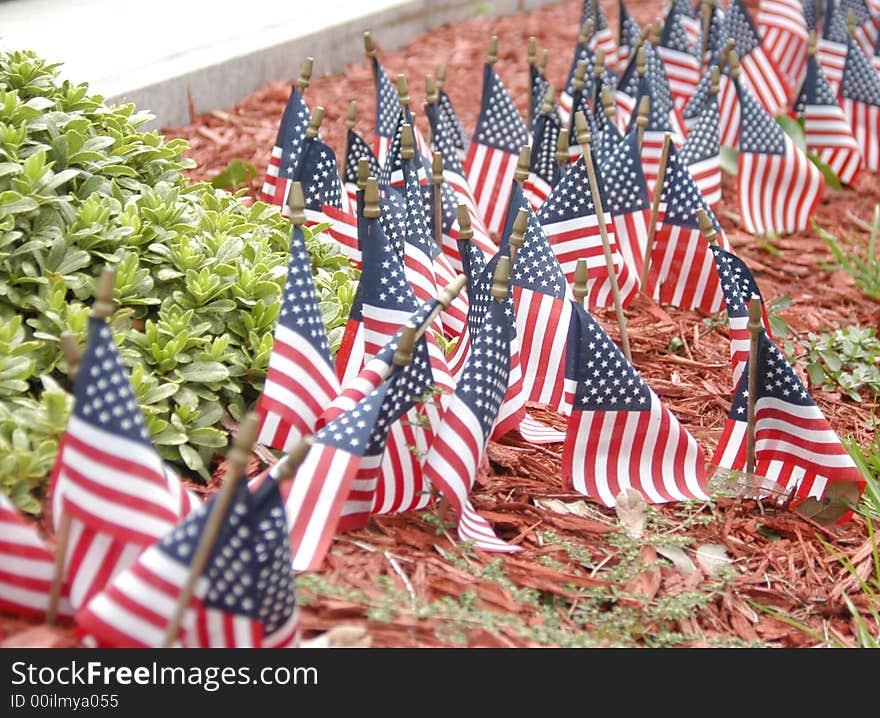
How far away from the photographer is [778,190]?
5.94m

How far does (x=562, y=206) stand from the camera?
424 centimetres

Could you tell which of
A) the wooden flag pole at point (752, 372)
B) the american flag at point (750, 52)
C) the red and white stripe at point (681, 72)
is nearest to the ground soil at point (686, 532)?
the wooden flag pole at point (752, 372)

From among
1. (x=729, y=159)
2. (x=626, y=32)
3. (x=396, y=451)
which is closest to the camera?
(x=396, y=451)

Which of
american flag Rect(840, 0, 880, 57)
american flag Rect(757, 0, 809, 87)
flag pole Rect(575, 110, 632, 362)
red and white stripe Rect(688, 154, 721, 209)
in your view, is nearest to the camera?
flag pole Rect(575, 110, 632, 362)

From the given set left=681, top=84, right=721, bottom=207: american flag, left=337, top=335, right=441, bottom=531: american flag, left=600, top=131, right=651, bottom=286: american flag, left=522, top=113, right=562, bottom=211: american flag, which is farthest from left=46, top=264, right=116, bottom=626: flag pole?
left=681, top=84, right=721, bottom=207: american flag

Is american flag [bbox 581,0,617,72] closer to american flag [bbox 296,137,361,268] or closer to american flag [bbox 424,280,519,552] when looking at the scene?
american flag [bbox 296,137,361,268]

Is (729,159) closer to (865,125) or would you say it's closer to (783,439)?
(865,125)

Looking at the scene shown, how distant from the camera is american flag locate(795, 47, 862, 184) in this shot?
6.52 metres

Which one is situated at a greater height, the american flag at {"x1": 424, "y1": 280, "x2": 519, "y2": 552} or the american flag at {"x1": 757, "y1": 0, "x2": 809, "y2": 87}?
the american flag at {"x1": 757, "y1": 0, "x2": 809, "y2": 87}

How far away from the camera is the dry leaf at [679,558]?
3270mm

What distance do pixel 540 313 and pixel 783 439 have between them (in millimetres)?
886

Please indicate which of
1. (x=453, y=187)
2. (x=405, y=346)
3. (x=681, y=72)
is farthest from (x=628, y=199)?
(x=681, y=72)

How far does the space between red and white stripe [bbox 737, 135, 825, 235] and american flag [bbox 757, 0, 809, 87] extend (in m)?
1.85

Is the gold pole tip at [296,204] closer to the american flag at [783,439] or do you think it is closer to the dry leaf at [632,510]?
the dry leaf at [632,510]
